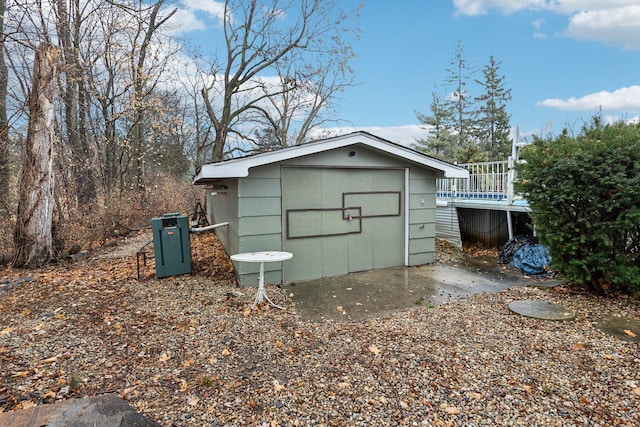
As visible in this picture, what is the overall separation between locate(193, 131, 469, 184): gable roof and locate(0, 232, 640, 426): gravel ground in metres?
1.70

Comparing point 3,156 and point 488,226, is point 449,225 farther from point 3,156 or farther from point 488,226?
point 3,156

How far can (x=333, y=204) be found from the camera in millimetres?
5617

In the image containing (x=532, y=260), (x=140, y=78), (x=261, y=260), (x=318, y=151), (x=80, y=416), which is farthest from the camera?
(x=140, y=78)

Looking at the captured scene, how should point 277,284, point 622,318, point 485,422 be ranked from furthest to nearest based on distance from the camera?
point 277,284 → point 622,318 → point 485,422

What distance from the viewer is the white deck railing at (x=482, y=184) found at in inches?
314

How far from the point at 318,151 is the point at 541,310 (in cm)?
351

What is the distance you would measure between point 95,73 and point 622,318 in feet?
43.9

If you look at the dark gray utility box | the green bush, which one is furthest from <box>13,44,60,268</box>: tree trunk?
the green bush

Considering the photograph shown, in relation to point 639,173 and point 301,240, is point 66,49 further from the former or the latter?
point 639,173

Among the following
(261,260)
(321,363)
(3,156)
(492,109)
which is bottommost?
(321,363)

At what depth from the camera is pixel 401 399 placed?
233 cm

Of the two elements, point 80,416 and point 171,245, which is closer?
point 80,416

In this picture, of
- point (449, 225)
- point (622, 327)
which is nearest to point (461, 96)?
point (449, 225)

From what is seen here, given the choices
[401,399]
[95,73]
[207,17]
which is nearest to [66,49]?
[95,73]
